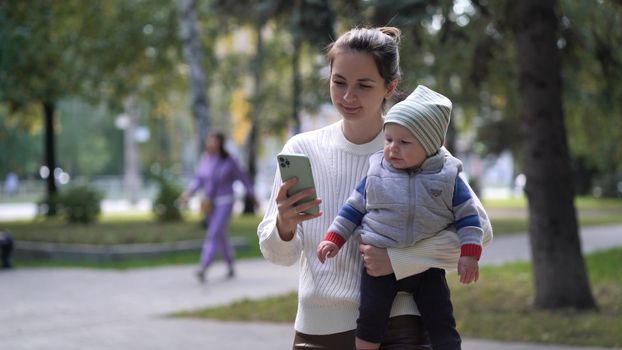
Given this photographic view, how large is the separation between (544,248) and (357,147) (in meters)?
6.58

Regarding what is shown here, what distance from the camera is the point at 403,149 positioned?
122 inches

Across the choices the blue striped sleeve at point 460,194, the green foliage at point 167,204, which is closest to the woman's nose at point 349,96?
the blue striped sleeve at point 460,194

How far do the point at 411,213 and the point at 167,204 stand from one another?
76.2ft

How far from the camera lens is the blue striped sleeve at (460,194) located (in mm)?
3143

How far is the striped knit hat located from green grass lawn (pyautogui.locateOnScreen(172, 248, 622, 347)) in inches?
195

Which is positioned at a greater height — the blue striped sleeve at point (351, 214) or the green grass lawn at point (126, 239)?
the blue striped sleeve at point (351, 214)

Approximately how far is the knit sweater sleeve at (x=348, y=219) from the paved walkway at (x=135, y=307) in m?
4.69

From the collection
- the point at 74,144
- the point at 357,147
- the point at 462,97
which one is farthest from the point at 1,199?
the point at 357,147

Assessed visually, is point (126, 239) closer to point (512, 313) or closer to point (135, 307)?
point (135, 307)

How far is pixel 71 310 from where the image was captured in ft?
34.2

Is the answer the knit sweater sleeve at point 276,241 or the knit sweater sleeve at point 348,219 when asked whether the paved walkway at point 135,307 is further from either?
the knit sweater sleeve at point 348,219

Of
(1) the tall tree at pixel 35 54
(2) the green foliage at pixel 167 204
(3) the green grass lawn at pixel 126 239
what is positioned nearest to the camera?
(1) the tall tree at pixel 35 54

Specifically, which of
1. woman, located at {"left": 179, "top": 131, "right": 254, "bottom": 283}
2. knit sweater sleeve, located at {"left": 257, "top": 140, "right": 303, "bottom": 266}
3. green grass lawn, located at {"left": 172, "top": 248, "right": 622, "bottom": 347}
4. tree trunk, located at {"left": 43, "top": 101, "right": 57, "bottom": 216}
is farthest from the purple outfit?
tree trunk, located at {"left": 43, "top": 101, "right": 57, "bottom": 216}

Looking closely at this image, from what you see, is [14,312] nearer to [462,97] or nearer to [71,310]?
[71,310]
